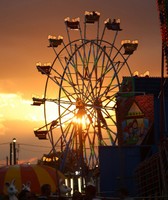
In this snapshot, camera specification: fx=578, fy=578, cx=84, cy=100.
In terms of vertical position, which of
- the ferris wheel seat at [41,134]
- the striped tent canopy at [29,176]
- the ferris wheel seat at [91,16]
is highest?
the ferris wheel seat at [91,16]

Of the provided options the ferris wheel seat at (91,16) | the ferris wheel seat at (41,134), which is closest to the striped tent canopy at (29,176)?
the ferris wheel seat at (41,134)

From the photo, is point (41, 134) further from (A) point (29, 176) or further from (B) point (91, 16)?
(A) point (29, 176)

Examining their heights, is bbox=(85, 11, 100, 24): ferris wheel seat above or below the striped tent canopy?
above

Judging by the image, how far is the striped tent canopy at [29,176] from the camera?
2009cm

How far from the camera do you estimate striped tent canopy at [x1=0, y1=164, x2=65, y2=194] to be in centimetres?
2009

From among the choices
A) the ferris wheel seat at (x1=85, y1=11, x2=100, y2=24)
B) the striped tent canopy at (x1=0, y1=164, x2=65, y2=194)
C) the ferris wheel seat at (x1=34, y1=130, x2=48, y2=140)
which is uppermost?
the ferris wheel seat at (x1=85, y1=11, x2=100, y2=24)

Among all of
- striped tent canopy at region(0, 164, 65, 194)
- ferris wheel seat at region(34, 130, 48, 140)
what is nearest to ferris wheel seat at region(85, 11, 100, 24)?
ferris wheel seat at region(34, 130, 48, 140)

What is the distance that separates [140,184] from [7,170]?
4851mm

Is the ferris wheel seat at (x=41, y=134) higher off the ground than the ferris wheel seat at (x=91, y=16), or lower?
lower

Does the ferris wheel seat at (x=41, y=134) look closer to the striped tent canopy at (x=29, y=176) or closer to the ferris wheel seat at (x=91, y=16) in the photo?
the ferris wheel seat at (x=91, y=16)

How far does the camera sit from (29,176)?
2058 centimetres

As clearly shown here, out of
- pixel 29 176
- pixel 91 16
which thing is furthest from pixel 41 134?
pixel 29 176

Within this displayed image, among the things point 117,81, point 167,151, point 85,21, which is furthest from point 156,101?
point 167,151

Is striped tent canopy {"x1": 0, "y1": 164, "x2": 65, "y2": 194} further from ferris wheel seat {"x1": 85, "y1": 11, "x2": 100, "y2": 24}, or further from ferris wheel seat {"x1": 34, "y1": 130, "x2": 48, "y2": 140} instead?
ferris wheel seat {"x1": 85, "y1": 11, "x2": 100, "y2": 24}
